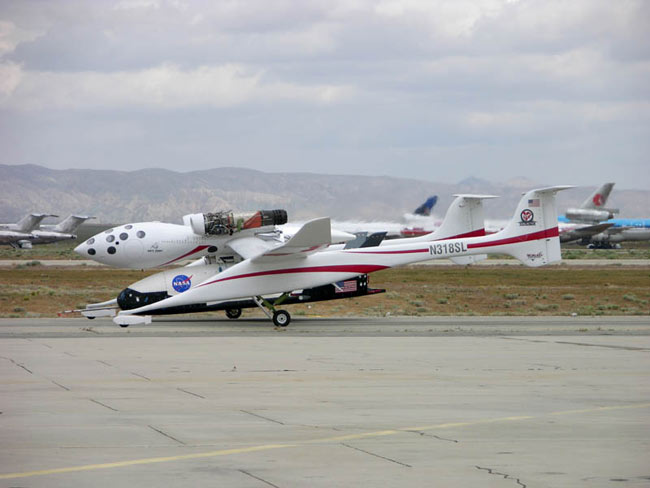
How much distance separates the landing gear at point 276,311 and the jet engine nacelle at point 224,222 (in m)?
2.29

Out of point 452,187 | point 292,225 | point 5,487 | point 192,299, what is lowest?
point 5,487

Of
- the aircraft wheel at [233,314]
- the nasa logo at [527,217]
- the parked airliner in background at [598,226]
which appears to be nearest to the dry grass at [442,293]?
the aircraft wheel at [233,314]

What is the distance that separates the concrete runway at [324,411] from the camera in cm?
913

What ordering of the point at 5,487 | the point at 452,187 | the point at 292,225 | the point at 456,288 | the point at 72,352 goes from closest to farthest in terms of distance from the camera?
the point at 5,487 < the point at 72,352 < the point at 292,225 < the point at 456,288 < the point at 452,187

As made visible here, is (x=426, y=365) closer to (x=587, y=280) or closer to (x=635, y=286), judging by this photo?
(x=635, y=286)

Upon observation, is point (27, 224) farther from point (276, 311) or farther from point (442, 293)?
point (276, 311)

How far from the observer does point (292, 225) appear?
3130 centimetres

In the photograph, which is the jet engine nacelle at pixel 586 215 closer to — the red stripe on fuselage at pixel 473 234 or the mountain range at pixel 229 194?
the mountain range at pixel 229 194

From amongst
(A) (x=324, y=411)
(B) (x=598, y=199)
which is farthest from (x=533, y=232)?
(B) (x=598, y=199)

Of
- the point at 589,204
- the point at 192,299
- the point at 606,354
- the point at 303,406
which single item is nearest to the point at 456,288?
the point at 192,299

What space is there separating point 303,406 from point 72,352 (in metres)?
8.14

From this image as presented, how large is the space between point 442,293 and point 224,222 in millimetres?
17663

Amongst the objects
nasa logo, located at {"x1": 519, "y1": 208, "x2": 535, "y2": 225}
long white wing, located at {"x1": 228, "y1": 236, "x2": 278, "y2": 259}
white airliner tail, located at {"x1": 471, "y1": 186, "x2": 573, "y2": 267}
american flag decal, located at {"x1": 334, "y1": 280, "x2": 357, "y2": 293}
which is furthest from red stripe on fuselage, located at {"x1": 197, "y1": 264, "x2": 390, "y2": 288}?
nasa logo, located at {"x1": 519, "y1": 208, "x2": 535, "y2": 225}

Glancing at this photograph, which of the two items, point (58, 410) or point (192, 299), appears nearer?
point (58, 410)
